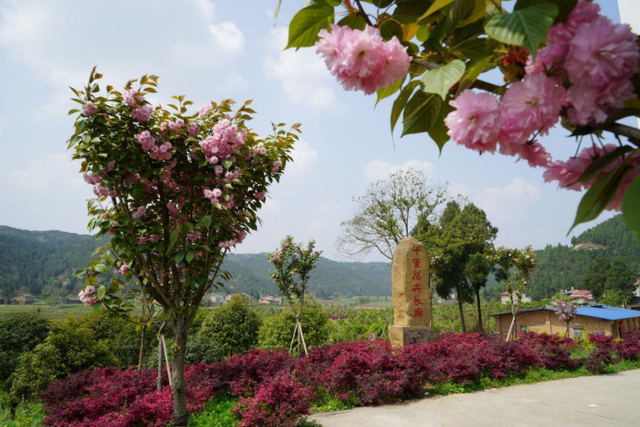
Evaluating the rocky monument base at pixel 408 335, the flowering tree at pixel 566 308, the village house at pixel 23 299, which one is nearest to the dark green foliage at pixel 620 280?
the flowering tree at pixel 566 308

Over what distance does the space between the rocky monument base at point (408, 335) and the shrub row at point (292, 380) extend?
3.04 feet

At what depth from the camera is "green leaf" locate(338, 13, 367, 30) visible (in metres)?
0.63

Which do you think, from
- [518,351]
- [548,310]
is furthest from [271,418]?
[548,310]

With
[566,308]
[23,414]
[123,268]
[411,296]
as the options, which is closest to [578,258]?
[566,308]

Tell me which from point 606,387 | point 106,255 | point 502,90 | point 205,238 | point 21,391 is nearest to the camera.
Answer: point 502,90

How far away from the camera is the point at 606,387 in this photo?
19.5ft

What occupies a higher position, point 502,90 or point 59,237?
point 59,237

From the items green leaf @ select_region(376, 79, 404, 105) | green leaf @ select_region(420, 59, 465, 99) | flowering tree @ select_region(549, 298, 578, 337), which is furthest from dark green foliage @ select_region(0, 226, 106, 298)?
green leaf @ select_region(420, 59, 465, 99)

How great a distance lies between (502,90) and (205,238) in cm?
276

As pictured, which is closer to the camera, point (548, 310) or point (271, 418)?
point (271, 418)

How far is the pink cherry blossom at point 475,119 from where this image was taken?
47cm

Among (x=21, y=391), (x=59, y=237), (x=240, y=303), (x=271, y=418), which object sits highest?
(x=59, y=237)

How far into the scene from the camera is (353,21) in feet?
2.07

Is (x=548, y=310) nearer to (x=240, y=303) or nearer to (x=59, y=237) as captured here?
(x=240, y=303)
